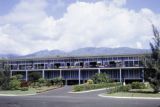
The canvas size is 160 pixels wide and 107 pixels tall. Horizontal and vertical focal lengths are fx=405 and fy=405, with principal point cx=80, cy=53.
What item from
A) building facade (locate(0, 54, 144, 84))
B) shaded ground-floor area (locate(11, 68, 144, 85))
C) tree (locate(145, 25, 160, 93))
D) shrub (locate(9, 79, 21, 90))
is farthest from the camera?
building facade (locate(0, 54, 144, 84))

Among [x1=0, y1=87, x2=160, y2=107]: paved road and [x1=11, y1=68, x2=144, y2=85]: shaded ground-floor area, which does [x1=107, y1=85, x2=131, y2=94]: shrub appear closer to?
[x1=0, y1=87, x2=160, y2=107]: paved road

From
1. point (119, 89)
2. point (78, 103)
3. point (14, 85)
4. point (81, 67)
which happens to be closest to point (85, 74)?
point (81, 67)

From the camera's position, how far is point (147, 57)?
166ft

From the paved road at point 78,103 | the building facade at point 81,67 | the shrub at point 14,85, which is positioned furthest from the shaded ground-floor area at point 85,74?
the paved road at point 78,103

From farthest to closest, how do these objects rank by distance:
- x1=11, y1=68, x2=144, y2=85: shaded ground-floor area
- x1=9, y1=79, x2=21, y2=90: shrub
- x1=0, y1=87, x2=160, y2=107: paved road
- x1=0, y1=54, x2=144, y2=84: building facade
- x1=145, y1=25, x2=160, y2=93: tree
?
x1=0, y1=54, x2=144, y2=84: building facade → x1=11, y1=68, x2=144, y2=85: shaded ground-floor area → x1=9, y1=79, x2=21, y2=90: shrub → x1=145, y1=25, x2=160, y2=93: tree → x1=0, y1=87, x2=160, y2=107: paved road

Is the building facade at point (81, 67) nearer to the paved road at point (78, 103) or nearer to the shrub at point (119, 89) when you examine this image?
the shrub at point (119, 89)

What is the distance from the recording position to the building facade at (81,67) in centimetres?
9044

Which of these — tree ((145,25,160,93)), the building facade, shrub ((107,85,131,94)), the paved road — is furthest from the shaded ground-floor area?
the paved road

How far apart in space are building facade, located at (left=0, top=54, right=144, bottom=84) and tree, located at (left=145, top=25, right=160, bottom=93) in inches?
1400

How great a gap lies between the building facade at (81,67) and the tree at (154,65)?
117 feet

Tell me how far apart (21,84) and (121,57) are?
29.3m

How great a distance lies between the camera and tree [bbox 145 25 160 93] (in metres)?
49.7

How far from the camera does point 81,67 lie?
93.0m

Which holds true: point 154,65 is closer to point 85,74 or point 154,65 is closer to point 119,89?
point 119,89
